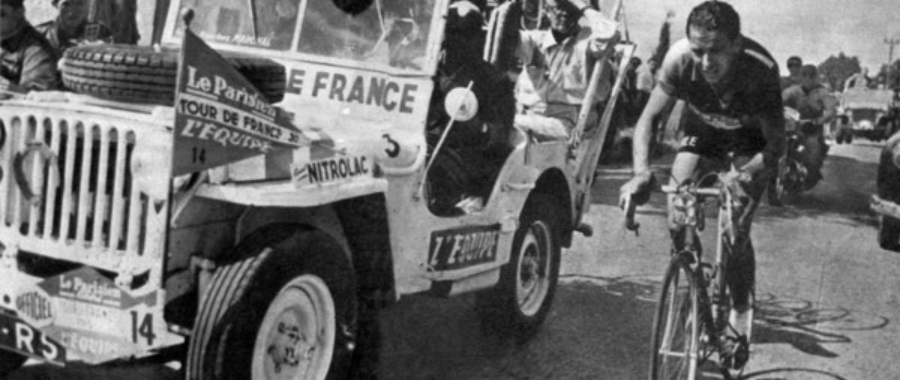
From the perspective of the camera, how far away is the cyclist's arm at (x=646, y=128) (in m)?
4.18

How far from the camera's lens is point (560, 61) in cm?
674

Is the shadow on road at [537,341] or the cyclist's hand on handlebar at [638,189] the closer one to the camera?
the cyclist's hand on handlebar at [638,189]

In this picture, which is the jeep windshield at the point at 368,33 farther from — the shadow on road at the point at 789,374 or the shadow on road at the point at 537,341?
the shadow on road at the point at 789,374

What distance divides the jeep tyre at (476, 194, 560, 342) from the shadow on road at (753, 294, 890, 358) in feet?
3.42

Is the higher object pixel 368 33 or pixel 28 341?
pixel 368 33

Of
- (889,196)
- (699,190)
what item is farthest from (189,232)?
(889,196)

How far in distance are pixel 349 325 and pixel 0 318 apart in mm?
1084

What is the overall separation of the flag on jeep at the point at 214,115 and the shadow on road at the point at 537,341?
1484mm

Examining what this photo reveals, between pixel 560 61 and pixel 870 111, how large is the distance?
182 centimetres

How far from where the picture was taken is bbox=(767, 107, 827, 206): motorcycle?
6.48 metres

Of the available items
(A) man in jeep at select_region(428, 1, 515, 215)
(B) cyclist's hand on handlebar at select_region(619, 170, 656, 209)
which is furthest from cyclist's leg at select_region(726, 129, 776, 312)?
(A) man in jeep at select_region(428, 1, 515, 215)

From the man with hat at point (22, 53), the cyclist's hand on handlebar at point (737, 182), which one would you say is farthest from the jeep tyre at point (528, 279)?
the man with hat at point (22, 53)

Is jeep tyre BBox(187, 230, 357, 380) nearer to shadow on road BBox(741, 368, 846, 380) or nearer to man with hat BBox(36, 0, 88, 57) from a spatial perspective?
shadow on road BBox(741, 368, 846, 380)

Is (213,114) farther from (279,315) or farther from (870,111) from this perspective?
(870,111)
